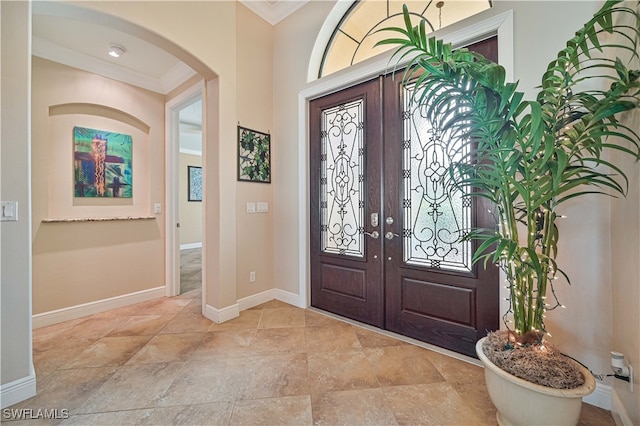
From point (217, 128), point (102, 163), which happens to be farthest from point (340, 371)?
point (102, 163)

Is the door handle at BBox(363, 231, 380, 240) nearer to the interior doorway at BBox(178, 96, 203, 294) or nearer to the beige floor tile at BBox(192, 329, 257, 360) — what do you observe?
the beige floor tile at BBox(192, 329, 257, 360)

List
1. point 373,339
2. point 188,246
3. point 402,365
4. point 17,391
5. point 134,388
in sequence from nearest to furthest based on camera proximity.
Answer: point 17,391 → point 134,388 → point 402,365 → point 373,339 → point 188,246

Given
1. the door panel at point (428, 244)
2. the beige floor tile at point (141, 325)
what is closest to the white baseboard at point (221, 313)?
the beige floor tile at point (141, 325)

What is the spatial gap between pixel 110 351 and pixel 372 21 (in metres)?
3.74

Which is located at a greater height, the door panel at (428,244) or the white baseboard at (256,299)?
the door panel at (428,244)

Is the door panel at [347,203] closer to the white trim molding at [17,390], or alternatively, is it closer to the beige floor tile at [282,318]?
the beige floor tile at [282,318]

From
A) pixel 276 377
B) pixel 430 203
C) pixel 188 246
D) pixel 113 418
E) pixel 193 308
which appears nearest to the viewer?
pixel 113 418

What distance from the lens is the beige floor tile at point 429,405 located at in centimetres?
138

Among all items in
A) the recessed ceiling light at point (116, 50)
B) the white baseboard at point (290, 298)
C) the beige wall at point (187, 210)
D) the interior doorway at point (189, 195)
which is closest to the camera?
the recessed ceiling light at point (116, 50)

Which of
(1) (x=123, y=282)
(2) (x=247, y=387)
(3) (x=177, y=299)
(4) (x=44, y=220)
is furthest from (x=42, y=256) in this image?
(2) (x=247, y=387)

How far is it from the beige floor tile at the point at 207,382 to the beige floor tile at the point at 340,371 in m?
0.49

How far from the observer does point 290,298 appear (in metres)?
3.00

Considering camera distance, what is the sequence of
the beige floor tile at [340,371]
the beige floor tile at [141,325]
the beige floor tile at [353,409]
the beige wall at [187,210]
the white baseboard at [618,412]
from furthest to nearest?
the beige wall at [187,210]
the beige floor tile at [141,325]
the beige floor tile at [340,371]
the beige floor tile at [353,409]
the white baseboard at [618,412]

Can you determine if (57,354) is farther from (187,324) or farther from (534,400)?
(534,400)
